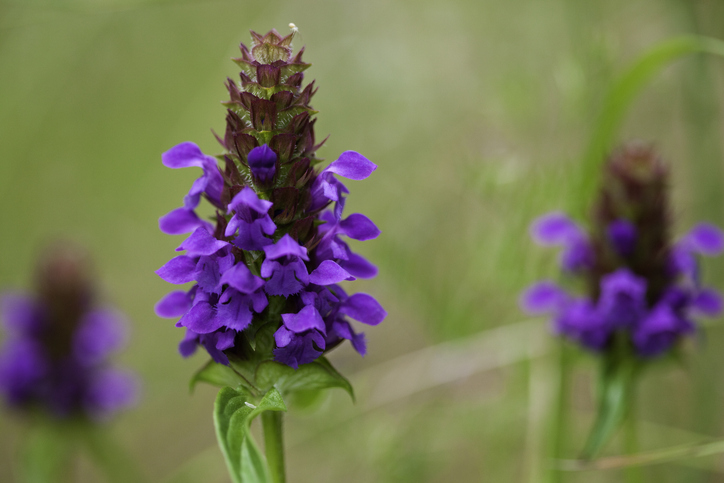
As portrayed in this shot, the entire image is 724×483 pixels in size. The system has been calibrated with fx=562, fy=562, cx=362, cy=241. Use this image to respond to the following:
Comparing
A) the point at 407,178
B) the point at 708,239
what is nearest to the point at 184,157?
the point at 708,239

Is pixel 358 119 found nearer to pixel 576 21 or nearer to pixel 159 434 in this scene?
pixel 576 21

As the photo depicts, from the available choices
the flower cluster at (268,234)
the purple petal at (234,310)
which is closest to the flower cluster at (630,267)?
the flower cluster at (268,234)

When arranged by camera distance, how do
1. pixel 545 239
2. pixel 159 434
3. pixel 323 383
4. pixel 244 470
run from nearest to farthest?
pixel 244 470 → pixel 323 383 → pixel 545 239 → pixel 159 434

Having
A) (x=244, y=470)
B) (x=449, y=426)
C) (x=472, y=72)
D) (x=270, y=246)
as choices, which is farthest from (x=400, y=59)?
(x=244, y=470)

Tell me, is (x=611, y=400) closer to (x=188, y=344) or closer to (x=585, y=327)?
(x=585, y=327)

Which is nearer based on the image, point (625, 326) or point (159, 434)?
point (625, 326)

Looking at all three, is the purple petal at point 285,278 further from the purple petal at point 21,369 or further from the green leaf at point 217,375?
the purple petal at point 21,369

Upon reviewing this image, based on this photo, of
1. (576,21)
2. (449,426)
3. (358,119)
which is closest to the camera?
(449,426)
